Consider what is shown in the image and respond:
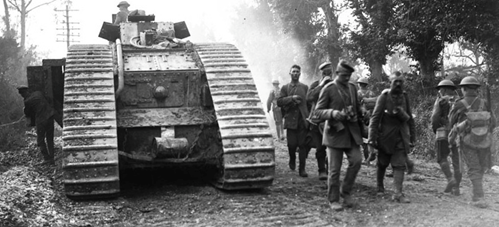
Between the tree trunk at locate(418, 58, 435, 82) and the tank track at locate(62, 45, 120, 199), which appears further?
the tree trunk at locate(418, 58, 435, 82)

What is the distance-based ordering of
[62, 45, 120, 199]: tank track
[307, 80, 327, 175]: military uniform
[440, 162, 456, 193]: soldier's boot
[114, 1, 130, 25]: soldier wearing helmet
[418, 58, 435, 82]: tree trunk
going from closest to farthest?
[62, 45, 120, 199]: tank track, [440, 162, 456, 193]: soldier's boot, [307, 80, 327, 175]: military uniform, [114, 1, 130, 25]: soldier wearing helmet, [418, 58, 435, 82]: tree trunk

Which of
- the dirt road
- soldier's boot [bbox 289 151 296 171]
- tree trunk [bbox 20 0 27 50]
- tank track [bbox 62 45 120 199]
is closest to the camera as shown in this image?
the dirt road

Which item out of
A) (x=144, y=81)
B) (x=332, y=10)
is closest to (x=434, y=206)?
(x=144, y=81)

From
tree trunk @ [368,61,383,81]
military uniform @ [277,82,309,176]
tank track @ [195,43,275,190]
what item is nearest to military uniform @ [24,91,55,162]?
tank track @ [195,43,275,190]

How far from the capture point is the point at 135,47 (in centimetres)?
899

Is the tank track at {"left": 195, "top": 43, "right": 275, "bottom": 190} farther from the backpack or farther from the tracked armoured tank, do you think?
the backpack

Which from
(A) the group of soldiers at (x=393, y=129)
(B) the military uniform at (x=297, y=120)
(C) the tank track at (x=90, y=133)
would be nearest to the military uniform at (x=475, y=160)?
(A) the group of soldiers at (x=393, y=129)

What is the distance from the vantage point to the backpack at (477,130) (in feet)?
23.5

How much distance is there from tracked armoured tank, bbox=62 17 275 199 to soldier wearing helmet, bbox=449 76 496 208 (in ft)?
8.35

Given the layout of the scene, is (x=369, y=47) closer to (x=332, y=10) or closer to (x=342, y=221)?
(x=332, y=10)

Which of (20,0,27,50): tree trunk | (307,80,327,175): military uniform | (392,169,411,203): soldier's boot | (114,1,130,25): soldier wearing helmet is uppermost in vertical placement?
(20,0,27,50): tree trunk

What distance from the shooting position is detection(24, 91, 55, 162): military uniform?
11016 mm

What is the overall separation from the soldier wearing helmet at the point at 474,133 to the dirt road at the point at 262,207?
0.34 m

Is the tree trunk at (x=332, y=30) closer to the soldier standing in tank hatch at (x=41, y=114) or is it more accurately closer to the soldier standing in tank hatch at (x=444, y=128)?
the soldier standing in tank hatch at (x=41, y=114)
